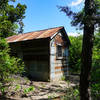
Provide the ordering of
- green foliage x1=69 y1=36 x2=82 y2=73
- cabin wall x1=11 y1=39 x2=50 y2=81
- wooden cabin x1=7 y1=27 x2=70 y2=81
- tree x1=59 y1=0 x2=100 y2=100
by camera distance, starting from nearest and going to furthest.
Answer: tree x1=59 y1=0 x2=100 y2=100
wooden cabin x1=7 y1=27 x2=70 y2=81
cabin wall x1=11 y1=39 x2=50 y2=81
green foliage x1=69 y1=36 x2=82 y2=73

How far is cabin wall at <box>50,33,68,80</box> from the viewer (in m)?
9.71

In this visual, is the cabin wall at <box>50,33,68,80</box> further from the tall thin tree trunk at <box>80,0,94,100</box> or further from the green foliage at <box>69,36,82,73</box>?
the tall thin tree trunk at <box>80,0,94,100</box>

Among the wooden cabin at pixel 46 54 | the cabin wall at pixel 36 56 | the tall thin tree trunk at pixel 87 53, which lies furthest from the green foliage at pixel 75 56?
the tall thin tree trunk at pixel 87 53

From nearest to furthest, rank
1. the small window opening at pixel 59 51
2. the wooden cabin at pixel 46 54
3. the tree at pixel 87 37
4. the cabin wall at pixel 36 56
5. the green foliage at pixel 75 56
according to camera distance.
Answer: the tree at pixel 87 37 < the wooden cabin at pixel 46 54 < the cabin wall at pixel 36 56 < the small window opening at pixel 59 51 < the green foliage at pixel 75 56

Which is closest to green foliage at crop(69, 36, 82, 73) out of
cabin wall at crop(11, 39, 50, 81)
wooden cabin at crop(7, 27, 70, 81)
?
wooden cabin at crop(7, 27, 70, 81)

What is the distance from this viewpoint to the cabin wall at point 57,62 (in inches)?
382

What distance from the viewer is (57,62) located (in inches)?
407

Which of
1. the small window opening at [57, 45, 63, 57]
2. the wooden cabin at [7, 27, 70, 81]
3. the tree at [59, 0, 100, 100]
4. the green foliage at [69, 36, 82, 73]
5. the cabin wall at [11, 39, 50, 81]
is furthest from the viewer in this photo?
the green foliage at [69, 36, 82, 73]

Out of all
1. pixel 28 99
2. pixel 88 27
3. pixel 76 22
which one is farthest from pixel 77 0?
pixel 28 99

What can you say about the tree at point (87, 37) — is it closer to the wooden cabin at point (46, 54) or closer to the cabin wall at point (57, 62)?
the wooden cabin at point (46, 54)

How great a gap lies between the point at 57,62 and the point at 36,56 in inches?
78.7

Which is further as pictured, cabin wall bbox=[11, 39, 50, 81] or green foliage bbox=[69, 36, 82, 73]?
green foliage bbox=[69, 36, 82, 73]

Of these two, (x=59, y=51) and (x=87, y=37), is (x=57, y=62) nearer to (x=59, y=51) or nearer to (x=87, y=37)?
(x=59, y=51)

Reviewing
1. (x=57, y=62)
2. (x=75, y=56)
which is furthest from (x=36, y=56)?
(x=75, y=56)
